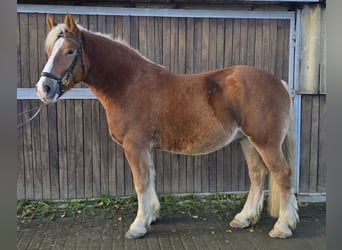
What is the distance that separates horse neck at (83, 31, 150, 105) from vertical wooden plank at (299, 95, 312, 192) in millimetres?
2074

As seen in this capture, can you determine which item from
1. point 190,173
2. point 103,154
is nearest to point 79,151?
point 103,154

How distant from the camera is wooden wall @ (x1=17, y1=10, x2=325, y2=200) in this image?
3.57 meters

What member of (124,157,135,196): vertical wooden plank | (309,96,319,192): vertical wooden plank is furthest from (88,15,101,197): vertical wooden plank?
(309,96,319,192): vertical wooden plank

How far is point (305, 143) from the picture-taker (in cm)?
376

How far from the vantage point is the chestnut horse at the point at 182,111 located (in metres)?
2.80

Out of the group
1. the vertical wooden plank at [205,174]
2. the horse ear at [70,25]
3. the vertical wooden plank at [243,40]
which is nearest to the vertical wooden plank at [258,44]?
the vertical wooden plank at [243,40]

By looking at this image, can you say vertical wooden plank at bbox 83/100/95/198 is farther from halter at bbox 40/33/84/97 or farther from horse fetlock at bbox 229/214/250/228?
horse fetlock at bbox 229/214/250/228

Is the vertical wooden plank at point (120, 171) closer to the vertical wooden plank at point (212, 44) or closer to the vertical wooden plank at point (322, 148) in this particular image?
the vertical wooden plank at point (212, 44)

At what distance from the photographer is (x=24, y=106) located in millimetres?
3539

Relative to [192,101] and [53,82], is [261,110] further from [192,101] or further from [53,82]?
[53,82]

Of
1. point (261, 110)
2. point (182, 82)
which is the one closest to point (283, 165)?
point (261, 110)

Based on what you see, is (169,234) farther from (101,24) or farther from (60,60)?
(101,24)

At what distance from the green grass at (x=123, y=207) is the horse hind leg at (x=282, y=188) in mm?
648

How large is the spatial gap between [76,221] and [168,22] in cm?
242
